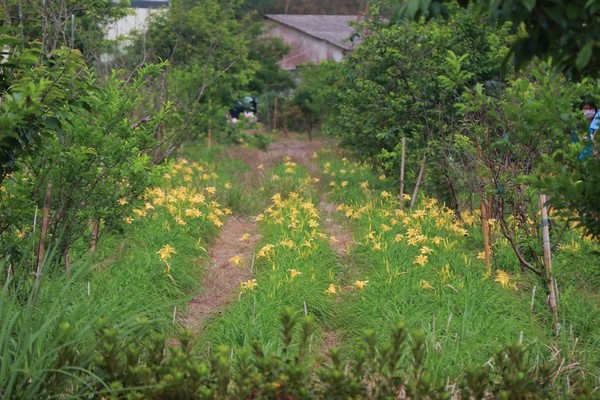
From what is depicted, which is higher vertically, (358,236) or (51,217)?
(51,217)

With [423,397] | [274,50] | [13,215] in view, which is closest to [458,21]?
[13,215]

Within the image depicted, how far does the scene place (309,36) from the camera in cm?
3575

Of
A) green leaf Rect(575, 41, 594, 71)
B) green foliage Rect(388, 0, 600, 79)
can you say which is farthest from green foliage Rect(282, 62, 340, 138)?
green leaf Rect(575, 41, 594, 71)

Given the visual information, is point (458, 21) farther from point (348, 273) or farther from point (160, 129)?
point (160, 129)

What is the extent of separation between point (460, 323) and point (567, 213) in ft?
6.63

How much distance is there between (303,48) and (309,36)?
925mm

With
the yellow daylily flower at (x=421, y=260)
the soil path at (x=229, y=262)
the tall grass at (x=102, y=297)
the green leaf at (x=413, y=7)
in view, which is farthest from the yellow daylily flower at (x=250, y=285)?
the green leaf at (x=413, y=7)

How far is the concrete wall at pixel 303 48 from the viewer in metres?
34.4

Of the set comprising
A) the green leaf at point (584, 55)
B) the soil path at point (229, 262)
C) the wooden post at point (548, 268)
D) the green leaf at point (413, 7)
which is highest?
the green leaf at point (413, 7)

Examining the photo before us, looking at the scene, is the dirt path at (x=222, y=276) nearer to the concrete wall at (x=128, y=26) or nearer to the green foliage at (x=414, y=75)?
the green foliage at (x=414, y=75)

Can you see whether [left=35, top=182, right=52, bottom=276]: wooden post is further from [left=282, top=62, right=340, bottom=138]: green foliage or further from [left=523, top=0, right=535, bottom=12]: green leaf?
[left=282, top=62, right=340, bottom=138]: green foliage

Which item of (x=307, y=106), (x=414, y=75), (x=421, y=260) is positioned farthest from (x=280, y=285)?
(x=307, y=106)

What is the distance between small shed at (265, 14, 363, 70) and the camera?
113 ft

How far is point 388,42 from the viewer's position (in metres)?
11.0
